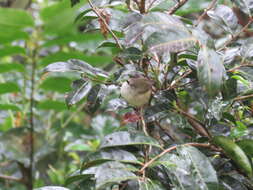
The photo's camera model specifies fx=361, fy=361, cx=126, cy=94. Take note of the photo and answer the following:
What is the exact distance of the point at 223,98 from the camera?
0.60 m

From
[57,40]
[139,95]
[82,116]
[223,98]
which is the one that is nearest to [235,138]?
[223,98]

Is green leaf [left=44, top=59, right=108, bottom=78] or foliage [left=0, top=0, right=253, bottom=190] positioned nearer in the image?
foliage [left=0, top=0, right=253, bottom=190]

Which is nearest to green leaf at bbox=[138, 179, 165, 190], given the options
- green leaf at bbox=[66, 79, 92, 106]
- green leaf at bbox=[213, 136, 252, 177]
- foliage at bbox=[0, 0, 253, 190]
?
foliage at bbox=[0, 0, 253, 190]

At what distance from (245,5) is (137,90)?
0.25 m

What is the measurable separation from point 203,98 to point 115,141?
0.21 m

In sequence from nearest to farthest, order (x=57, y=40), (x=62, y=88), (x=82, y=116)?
(x=57, y=40), (x=62, y=88), (x=82, y=116)

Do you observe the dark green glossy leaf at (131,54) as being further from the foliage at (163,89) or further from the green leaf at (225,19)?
the green leaf at (225,19)

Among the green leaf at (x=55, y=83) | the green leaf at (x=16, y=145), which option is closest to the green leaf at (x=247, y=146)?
the green leaf at (x=55, y=83)

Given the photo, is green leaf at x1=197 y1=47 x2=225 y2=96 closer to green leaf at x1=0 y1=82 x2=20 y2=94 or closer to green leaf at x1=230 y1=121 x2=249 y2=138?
green leaf at x1=230 y1=121 x2=249 y2=138

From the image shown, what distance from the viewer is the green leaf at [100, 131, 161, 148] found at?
1.74 ft

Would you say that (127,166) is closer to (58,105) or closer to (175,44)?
(175,44)

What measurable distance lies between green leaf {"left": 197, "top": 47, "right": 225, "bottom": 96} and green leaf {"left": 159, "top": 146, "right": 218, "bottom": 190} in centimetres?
12

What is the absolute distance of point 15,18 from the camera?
97 centimetres

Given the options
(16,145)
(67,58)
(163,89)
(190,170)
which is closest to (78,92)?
(163,89)
